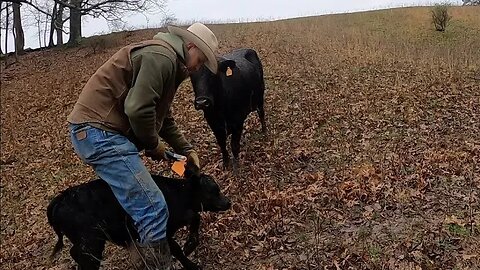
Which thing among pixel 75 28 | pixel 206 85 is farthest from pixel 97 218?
pixel 75 28

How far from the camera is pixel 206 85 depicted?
7.42 metres

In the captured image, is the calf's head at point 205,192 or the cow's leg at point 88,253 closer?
the cow's leg at point 88,253

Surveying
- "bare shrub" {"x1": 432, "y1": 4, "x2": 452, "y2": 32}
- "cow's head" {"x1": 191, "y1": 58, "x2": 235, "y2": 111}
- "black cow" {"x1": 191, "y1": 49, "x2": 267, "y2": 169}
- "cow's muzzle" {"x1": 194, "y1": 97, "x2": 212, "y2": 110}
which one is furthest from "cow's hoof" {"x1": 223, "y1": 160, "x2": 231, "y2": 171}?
"bare shrub" {"x1": 432, "y1": 4, "x2": 452, "y2": 32}

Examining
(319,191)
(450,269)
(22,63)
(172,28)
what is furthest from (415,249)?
(22,63)

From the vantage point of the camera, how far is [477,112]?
10023 millimetres

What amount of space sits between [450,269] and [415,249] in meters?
0.41

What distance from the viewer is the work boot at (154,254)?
445 cm

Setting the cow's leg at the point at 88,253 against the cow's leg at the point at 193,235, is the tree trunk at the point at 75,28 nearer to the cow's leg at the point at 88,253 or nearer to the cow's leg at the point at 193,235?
the cow's leg at the point at 193,235

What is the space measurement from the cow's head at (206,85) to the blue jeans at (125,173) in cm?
299

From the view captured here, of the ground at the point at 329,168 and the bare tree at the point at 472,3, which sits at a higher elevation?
the bare tree at the point at 472,3

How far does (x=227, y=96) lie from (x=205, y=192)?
307 cm

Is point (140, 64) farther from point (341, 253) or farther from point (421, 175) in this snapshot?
point (421, 175)

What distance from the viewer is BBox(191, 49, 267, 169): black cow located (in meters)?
7.39

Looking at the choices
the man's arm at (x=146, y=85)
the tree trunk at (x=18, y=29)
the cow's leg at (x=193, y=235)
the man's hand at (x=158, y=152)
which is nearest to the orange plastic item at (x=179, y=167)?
the man's hand at (x=158, y=152)
